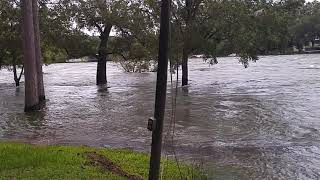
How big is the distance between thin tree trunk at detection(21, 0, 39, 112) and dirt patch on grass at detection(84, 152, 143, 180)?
1105 centimetres

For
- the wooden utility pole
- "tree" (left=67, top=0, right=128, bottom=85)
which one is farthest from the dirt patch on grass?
"tree" (left=67, top=0, right=128, bottom=85)

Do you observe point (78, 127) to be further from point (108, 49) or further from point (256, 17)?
point (108, 49)

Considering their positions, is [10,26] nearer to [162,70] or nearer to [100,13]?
[100,13]

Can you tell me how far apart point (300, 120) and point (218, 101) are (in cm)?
763

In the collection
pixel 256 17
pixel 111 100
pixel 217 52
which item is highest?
pixel 256 17

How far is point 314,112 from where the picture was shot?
58.8ft

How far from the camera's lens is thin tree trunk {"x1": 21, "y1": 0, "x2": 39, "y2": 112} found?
19.0 meters

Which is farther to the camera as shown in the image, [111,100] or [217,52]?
[217,52]

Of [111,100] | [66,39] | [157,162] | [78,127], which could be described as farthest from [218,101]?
[157,162]

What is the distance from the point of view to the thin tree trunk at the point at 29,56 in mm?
18953

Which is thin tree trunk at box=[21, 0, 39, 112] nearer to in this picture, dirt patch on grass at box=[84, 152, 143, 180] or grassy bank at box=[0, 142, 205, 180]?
grassy bank at box=[0, 142, 205, 180]

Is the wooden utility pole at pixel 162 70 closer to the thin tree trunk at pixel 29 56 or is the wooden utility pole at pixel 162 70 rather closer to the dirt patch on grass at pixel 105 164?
the dirt patch on grass at pixel 105 164

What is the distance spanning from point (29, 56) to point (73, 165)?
12.5 metres

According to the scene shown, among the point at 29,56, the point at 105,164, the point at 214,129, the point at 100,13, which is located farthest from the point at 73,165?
the point at 100,13
